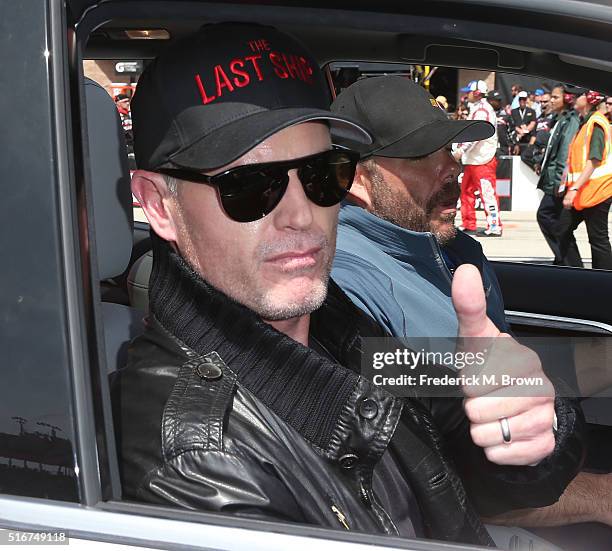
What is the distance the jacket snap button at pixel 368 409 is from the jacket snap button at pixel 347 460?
0.07 metres

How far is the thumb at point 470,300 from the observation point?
1.29 meters

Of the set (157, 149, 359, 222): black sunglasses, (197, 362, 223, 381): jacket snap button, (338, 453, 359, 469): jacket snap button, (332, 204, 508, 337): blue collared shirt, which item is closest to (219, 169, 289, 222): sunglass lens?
(157, 149, 359, 222): black sunglasses

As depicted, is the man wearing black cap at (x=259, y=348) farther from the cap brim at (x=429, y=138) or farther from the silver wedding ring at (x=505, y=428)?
the cap brim at (x=429, y=138)

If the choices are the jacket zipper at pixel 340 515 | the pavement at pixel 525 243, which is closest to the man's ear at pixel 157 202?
the jacket zipper at pixel 340 515

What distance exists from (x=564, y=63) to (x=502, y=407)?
704mm

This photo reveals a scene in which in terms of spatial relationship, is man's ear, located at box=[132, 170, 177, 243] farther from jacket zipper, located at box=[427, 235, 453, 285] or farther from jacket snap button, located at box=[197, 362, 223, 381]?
jacket zipper, located at box=[427, 235, 453, 285]

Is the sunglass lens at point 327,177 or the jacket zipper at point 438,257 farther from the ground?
the sunglass lens at point 327,177

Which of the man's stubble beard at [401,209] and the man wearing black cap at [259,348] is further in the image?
the man's stubble beard at [401,209]

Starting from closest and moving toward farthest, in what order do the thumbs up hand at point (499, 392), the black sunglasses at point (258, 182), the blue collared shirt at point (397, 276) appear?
the thumbs up hand at point (499, 392), the black sunglasses at point (258, 182), the blue collared shirt at point (397, 276)

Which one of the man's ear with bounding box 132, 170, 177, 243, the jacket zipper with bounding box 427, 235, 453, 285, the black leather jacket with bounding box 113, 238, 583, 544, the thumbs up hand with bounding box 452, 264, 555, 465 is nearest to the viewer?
the black leather jacket with bounding box 113, 238, 583, 544

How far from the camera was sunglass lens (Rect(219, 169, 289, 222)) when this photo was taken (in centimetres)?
144

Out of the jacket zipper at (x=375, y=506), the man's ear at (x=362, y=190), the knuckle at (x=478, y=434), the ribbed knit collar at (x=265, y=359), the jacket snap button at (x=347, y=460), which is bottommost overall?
the man's ear at (x=362, y=190)

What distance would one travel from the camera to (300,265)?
1512mm

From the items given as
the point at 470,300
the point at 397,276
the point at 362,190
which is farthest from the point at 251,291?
the point at 362,190
